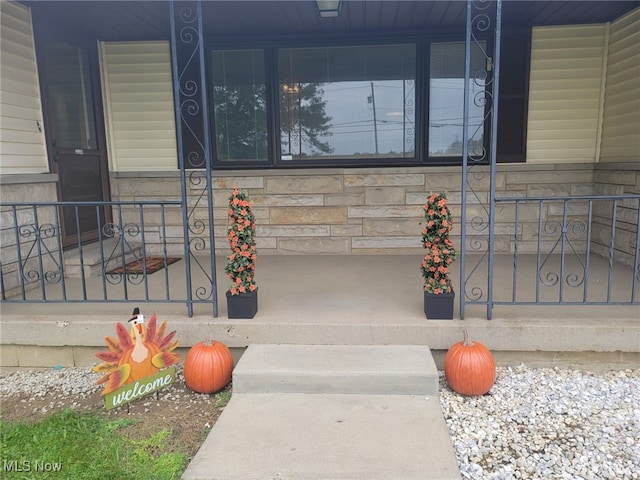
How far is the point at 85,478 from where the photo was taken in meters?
1.97

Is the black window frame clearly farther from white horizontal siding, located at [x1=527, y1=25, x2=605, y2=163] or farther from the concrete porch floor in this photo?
the concrete porch floor

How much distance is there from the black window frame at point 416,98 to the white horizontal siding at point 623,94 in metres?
0.73

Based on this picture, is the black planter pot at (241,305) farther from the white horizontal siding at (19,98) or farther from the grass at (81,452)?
the white horizontal siding at (19,98)

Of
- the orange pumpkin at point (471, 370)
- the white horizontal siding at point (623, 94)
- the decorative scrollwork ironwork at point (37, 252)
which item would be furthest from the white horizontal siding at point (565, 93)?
the decorative scrollwork ironwork at point (37, 252)

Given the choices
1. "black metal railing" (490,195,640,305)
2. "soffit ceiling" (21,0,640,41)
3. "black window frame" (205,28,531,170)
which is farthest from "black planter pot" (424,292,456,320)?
"soffit ceiling" (21,0,640,41)

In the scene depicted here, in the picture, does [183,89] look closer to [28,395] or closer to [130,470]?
[28,395]

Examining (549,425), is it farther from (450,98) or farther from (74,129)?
(74,129)

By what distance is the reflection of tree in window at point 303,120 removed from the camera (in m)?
4.82

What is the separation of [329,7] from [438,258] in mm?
2162

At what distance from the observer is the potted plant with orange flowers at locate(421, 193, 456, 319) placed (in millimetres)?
2879

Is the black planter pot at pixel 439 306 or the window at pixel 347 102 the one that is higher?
the window at pixel 347 102

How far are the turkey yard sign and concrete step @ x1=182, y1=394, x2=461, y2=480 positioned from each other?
458 mm

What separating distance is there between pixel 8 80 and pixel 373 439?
367 centimetres

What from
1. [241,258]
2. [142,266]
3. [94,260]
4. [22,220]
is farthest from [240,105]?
[241,258]
